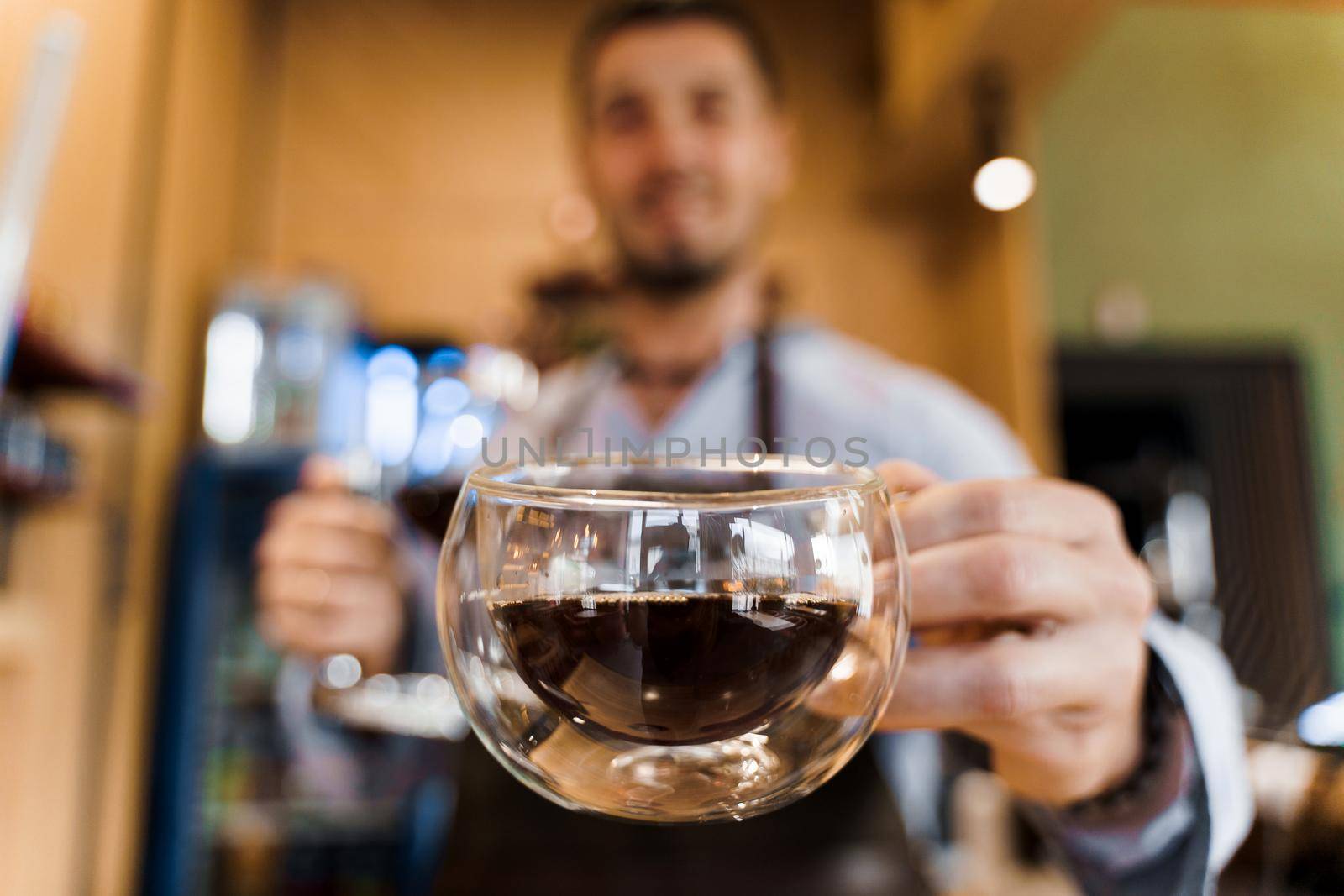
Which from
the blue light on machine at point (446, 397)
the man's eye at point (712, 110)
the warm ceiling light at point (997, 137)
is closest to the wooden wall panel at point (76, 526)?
the blue light on machine at point (446, 397)

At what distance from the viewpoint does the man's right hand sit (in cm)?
66

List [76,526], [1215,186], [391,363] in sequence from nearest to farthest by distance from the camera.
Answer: [76,526] < [1215,186] < [391,363]

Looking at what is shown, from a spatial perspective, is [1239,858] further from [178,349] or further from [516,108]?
[516,108]

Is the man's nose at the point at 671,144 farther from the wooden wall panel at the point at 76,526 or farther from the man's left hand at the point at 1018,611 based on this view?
the man's left hand at the point at 1018,611

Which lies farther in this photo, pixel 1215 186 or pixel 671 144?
pixel 1215 186

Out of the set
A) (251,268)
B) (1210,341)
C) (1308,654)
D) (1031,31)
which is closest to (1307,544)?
(1308,654)

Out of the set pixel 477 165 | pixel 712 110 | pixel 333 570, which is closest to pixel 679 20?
pixel 712 110

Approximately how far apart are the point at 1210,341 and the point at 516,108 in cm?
171

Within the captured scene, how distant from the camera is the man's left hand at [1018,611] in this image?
0.96 feet

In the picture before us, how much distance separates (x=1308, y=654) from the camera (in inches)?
20.3

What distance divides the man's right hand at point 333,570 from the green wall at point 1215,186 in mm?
603

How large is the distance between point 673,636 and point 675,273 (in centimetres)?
100

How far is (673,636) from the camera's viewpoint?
0.23 meters

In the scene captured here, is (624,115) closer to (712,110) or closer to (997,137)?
(712,110)
